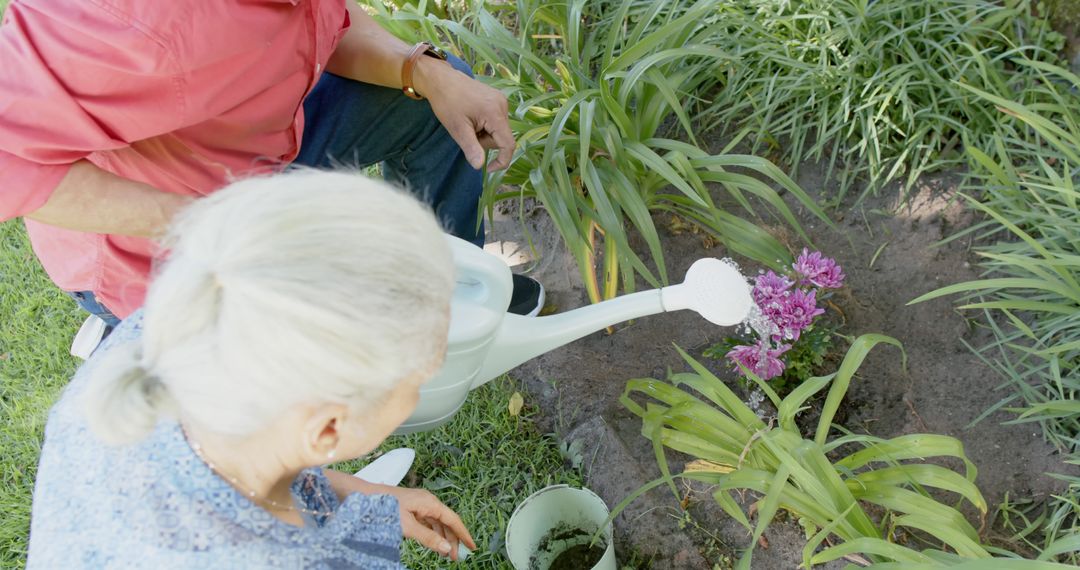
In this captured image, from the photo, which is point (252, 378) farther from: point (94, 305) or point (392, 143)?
point (392, 143)

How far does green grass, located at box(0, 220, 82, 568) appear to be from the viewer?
6.47ft

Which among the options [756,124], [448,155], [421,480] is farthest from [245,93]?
[756,124]

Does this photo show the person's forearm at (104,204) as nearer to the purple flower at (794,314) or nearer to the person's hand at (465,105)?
the person's hand at (465,105)

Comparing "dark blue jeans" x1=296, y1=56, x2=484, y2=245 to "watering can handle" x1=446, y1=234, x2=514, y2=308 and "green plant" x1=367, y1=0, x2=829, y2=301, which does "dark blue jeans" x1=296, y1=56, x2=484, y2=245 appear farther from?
"watering can handle" x1=446, y1=234, x2=514, y2=308

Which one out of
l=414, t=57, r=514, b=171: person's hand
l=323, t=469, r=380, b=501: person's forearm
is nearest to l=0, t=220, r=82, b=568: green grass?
l=323, t=469, r=380, b=501: person's forearm

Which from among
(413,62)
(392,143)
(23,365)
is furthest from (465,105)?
(23,365)

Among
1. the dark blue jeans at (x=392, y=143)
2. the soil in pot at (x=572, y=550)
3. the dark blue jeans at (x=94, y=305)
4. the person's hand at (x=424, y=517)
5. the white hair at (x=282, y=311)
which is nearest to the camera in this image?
the white hair at (x=282, y=311)

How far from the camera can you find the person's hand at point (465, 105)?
1675 millimetres

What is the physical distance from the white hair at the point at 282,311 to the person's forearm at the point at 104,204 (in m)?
0.43

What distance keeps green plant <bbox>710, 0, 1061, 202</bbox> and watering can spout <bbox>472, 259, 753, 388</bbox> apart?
83 cm

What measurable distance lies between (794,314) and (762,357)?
105mm

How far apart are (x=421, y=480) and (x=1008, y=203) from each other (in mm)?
1383

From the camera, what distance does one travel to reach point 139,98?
4.07ft

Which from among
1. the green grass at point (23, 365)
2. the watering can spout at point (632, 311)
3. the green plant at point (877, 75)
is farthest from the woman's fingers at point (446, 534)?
the green plant at point (877, 75)
